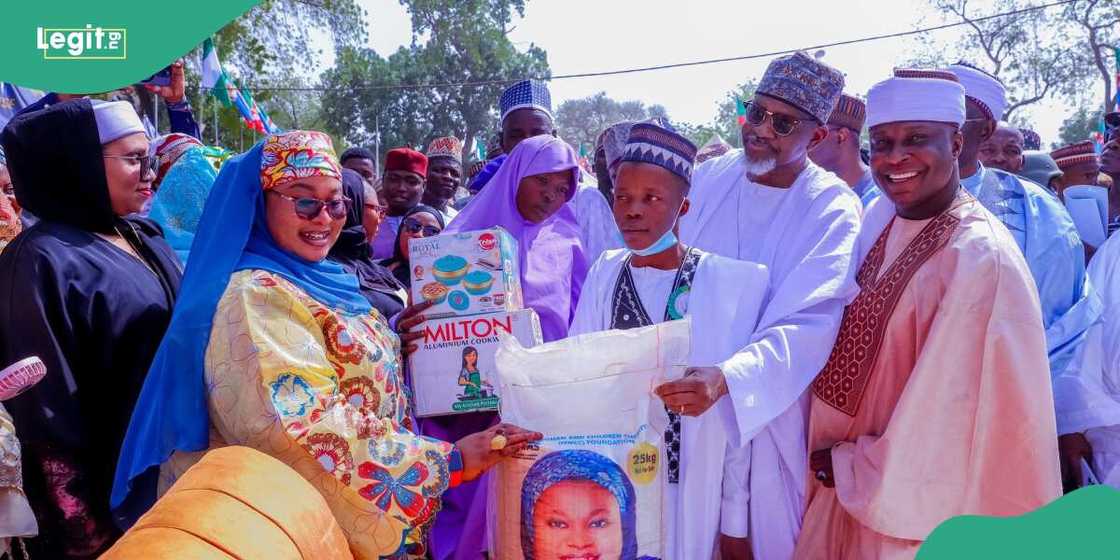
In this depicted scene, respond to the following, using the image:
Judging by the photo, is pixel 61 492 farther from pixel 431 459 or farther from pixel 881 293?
pixel 881 293

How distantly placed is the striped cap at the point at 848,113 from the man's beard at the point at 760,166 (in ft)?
6.48

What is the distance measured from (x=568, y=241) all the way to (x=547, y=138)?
0.49 m

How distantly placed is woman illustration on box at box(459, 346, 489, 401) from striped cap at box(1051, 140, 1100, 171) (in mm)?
6746

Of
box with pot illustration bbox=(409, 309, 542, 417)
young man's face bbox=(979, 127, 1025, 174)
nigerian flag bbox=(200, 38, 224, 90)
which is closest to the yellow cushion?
box with pot illustration bbox=(409, 309, 542, 417)

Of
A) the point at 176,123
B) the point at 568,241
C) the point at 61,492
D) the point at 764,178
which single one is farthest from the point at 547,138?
the point at 176,123

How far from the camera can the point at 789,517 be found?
2881 mm

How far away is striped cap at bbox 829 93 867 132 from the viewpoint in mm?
5137

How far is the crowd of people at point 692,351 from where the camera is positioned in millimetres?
2346

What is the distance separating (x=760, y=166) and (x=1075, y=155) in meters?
5.71

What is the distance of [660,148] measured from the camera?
2.91 metres

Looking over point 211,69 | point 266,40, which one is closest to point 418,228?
point 211,69

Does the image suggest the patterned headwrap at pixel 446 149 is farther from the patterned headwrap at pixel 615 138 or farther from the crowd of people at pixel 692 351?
the crowd of people at pixel 692 351

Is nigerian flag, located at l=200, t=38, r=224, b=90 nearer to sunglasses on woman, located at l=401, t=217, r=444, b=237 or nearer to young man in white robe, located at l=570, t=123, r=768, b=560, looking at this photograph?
sunglasses on woman, located at l=401, t=217, r=444, b=237

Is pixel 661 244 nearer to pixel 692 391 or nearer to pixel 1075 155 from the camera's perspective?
pixel 692 391
